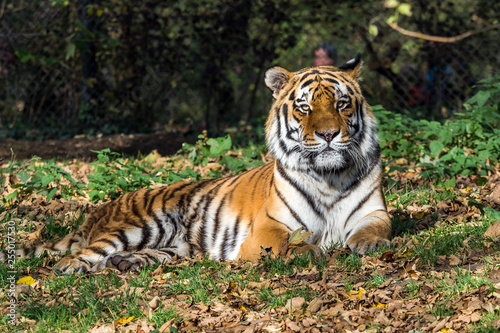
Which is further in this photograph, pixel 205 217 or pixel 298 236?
pixel 205 217

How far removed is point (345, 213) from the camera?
3754 millimetres

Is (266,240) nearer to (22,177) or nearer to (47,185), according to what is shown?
(47,185)

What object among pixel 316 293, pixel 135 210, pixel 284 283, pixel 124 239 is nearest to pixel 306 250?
pixel 284 283

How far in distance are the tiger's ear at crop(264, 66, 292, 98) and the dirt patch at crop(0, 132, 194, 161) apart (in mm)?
3501

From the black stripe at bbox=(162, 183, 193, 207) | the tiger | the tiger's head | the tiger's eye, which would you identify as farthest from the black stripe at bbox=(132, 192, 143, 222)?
the tiger's eye

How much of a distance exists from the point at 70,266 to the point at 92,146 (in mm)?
4296

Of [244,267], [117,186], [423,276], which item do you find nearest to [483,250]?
[423,276]

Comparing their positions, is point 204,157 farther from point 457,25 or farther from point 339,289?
point 457,25

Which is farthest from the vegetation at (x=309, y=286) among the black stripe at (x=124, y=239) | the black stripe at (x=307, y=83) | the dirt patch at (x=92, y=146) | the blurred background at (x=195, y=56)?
the blurred background at (x=195, y=56)

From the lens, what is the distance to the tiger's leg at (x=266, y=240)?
3561 mm

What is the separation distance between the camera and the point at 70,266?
3734mm

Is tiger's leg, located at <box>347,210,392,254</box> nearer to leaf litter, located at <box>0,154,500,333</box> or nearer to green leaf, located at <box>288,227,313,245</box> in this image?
leaf litter, located at <box>0,154,500,333</box>

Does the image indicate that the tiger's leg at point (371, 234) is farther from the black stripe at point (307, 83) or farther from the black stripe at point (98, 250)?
the black stripe at point (98, 250)

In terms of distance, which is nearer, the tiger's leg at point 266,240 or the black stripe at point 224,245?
the tiger's leg at point 266,240
